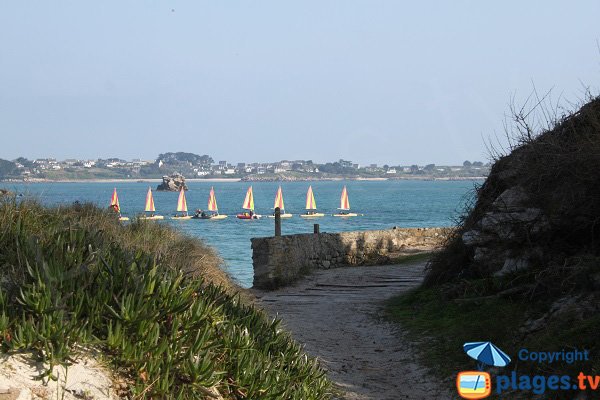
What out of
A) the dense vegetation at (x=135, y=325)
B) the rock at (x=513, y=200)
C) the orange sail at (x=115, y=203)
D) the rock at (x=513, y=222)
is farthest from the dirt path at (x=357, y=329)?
the orange sail at (x=115, y=203)

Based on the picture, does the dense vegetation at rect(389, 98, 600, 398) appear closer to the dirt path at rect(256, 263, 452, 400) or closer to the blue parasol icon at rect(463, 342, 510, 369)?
the dirt path at rect(256, 263, 452, 400)

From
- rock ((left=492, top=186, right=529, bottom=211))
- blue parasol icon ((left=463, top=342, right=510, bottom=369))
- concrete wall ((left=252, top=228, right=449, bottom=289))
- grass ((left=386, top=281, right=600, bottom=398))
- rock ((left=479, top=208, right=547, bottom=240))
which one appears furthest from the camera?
concrete wall ((left=252, top=228, right=449, bottom=289))

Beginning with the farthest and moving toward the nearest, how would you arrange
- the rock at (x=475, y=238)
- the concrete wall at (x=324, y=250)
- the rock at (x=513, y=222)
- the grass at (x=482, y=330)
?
the concrete wall at (x=324, y=250)
the rock at (x=475, y=238)
the rock at (x=513, y=222)
the grass at (x=482, y=330)

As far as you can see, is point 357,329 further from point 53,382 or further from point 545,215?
point 53,382

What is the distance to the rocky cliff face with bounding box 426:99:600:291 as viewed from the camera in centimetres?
1234

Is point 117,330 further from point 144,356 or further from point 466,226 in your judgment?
point 466,226

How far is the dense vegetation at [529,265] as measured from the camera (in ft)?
34.1

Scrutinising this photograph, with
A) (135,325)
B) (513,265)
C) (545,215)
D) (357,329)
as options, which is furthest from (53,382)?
(545,215)

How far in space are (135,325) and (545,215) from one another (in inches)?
337

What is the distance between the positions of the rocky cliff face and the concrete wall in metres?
6.39

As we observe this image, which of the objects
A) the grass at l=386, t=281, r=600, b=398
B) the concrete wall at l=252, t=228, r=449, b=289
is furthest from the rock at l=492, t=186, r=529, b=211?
the concrete wall at l=252, t=228, r=449, b=289

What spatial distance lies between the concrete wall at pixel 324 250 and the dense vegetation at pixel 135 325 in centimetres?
1214

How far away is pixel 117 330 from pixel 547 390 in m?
5.07

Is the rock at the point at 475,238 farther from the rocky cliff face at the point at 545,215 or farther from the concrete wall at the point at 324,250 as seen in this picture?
the concrete wall at the point at 324,250
